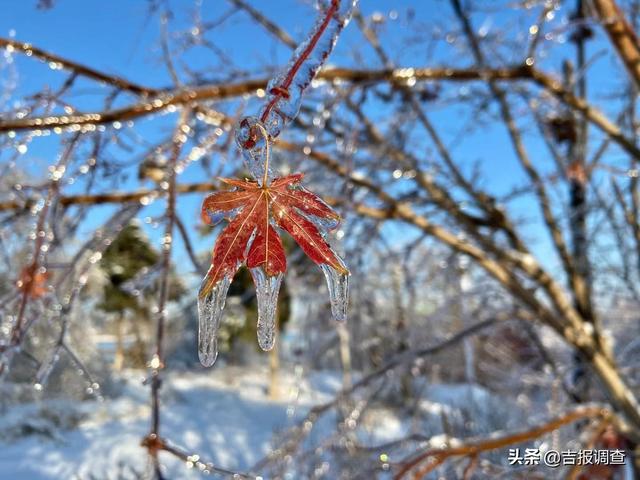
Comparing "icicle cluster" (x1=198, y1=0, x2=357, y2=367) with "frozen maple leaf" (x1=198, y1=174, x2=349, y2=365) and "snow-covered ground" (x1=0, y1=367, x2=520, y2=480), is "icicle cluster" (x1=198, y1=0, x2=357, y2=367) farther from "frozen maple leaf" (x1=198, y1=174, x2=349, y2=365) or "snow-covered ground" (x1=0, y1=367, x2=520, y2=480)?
"snow-covered ground" (x1=0, y1=367, x2=520, y2=480)

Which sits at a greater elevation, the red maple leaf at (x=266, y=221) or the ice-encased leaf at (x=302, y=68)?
the ice-encased leaf at (x=302, y=68)

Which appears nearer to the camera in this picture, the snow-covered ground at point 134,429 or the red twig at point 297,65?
the red twig at point 297,65

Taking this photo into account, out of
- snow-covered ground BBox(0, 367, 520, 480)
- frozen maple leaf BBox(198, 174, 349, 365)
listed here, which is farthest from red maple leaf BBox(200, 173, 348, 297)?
snow-covered ground BBox(0, 367, 520, 480)

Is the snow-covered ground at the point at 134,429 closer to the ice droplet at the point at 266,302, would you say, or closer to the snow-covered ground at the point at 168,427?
the snow-covered ground at the point at 168,427

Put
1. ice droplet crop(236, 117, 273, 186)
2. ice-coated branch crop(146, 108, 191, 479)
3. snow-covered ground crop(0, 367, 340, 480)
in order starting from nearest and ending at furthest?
1. ice droplet crop(236, 117, 273, 186)
2. ice-coated branch crop(146, 108, 191, 479)
3. snow-covered ground crop(0, 367, 340, 480)

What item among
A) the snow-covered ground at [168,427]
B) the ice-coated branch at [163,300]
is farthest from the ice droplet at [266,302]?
the snow-covered ground at [168,427]

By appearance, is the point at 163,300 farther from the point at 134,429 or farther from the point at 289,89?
the point at 134,429

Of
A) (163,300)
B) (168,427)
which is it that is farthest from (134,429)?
(163,300)

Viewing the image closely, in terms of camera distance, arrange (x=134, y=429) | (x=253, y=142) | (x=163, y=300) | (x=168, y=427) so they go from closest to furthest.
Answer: (x=253, y=142) < (x=163, y=300) < (x=134, y=429) < (x=168, y=427)
